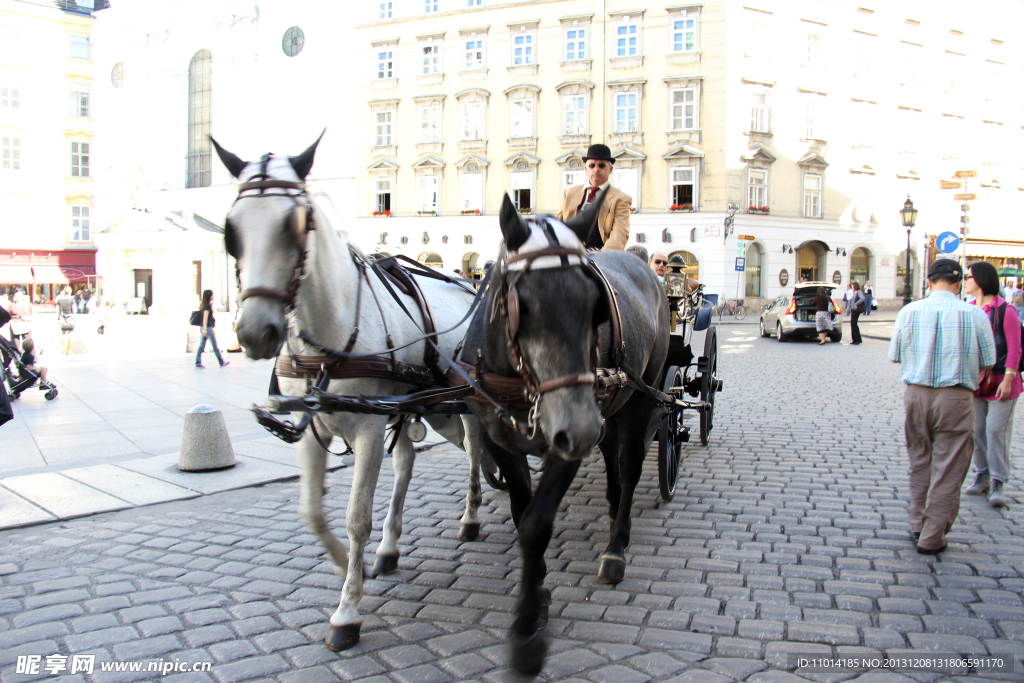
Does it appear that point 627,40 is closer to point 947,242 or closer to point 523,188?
point 523,188

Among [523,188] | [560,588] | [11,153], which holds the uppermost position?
[11,153]

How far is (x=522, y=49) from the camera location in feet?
116

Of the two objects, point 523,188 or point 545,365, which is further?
point 523,188

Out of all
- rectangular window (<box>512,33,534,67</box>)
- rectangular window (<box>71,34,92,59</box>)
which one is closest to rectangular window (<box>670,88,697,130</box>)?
rectangular window (<box>512,33,534,67</box>)

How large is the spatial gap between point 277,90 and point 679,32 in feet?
76.1

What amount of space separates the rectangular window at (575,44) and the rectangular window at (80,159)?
1540 inches

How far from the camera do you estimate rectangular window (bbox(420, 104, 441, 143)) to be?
36688 millimetres

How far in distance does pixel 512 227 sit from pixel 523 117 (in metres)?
34.3

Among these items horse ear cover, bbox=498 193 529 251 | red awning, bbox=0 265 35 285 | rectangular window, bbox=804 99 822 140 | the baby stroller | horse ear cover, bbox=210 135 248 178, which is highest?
rectangular window, bbox=804 99 822 140

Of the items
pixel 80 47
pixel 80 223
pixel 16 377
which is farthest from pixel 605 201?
pixel 80 47

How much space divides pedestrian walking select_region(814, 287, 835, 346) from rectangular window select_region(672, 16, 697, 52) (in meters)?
16.9

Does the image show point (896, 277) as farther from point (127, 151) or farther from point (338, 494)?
point (127, 151)

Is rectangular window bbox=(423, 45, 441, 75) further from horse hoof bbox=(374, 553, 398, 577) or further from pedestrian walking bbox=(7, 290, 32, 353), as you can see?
horse hoof bbox=(374, 553, 398, 577)

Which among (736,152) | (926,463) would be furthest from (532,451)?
(736,152)
